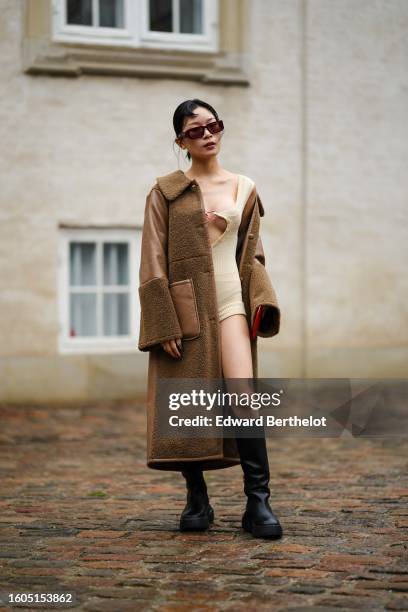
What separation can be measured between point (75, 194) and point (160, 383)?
253 inches

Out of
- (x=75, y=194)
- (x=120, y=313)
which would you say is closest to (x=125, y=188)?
(x=75, y=194)

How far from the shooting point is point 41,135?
35.2 ft

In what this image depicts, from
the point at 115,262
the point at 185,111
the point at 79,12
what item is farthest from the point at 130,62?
the point at 185,111

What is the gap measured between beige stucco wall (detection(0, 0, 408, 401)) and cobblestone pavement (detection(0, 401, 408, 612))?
2.92 metres

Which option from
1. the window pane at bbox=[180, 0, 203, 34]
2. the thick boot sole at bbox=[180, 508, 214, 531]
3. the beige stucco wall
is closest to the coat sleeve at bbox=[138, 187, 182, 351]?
the thick boot sole at bbox=[180, 508, 214, 531]

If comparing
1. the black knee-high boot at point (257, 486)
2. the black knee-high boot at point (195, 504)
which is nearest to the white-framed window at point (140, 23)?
the black knee-high boot at point (195, 504)

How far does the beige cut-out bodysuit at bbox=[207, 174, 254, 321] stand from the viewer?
15.4 ft

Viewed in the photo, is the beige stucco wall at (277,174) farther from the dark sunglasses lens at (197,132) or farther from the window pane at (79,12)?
the dark sunglasses lens at (197,132)

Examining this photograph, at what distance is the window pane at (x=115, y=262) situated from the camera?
11.2 m

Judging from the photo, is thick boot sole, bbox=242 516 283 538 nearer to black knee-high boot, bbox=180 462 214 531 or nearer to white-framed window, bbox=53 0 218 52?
black knee-high boot, bbox=180 462 214 531

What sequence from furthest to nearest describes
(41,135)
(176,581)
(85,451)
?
(41,135) → (85,451) → (176,581)

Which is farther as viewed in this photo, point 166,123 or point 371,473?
point 166,123

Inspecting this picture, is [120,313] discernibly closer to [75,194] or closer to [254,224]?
[75,194]

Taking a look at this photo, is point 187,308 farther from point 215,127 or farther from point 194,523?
point 194,523
